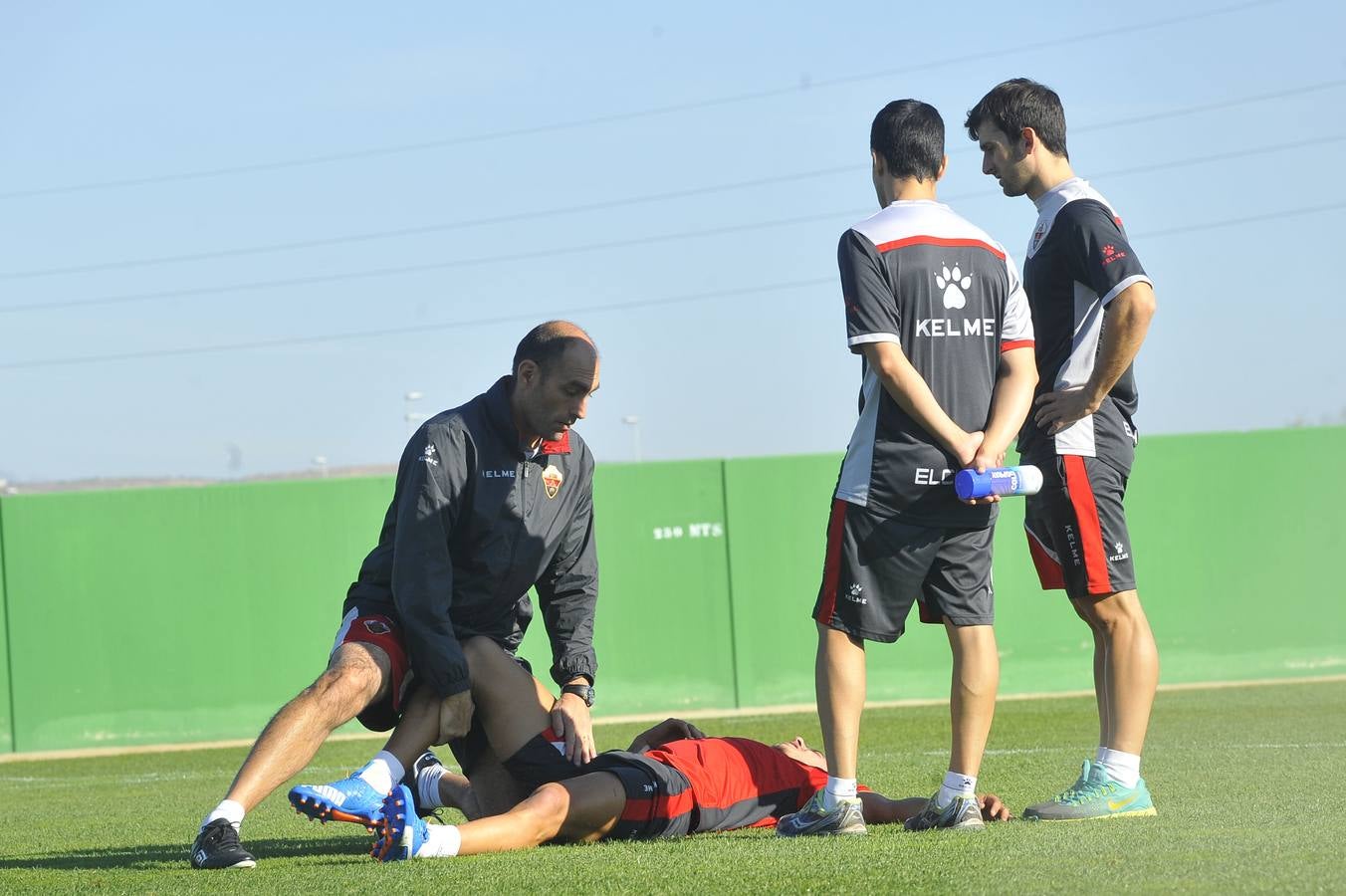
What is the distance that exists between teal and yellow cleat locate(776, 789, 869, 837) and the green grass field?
0.08 metres

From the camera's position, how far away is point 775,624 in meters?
A: 11.5

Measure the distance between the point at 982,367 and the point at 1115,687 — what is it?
0.99 metres

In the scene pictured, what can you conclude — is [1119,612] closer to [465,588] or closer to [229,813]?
[465,588]

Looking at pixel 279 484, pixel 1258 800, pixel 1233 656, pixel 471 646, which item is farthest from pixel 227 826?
pixel 1233 656

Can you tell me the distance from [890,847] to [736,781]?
85 centimetres

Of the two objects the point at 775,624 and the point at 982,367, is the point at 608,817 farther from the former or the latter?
the point at 775,624

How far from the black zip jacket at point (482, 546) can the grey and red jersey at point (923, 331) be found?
0.95 m

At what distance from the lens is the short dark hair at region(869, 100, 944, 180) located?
4262 millimetres

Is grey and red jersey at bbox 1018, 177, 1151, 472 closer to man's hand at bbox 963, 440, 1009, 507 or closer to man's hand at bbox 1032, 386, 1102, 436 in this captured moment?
man's hand at bbox 1032, 386, 1102, 436

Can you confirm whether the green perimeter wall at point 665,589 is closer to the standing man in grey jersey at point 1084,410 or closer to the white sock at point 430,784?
the white sock at point 430,784

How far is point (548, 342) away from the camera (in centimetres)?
443

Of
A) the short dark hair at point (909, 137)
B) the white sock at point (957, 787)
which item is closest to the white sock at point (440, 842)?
the white sock at point (957, 787)

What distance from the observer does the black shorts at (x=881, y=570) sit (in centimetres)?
414

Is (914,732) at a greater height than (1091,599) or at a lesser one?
lesser
